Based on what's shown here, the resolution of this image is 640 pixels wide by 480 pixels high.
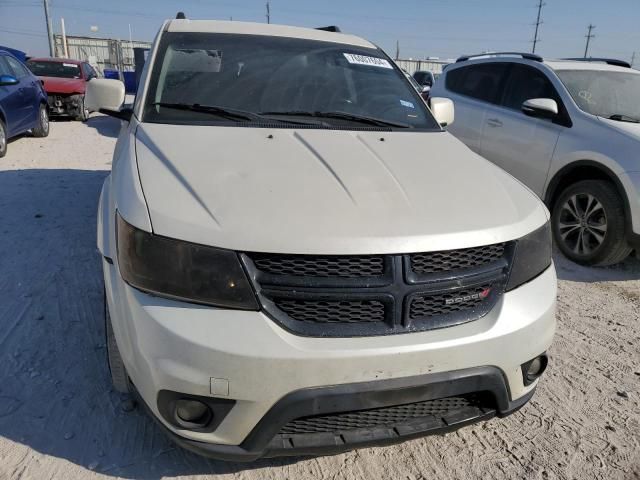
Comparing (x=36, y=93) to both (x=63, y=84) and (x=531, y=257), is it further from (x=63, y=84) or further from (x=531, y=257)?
(x=531, y=257)

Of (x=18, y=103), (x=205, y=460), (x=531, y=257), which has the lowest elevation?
(x=205, y=460)

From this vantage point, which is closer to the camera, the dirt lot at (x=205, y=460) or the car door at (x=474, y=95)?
the dirt lot at (x=205, y=460)

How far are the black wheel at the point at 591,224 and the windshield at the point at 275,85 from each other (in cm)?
208

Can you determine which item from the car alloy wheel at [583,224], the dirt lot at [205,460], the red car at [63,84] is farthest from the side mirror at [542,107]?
the red car at [63,84]

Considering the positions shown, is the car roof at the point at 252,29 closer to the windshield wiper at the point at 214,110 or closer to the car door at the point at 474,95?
the windshield wiper at the point at 214,110

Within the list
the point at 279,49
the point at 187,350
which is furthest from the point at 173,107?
the point at 187,350

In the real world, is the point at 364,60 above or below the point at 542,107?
above

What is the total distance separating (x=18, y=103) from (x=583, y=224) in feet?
28.1

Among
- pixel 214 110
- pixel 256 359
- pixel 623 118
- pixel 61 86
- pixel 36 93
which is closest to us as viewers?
pixel 256 359

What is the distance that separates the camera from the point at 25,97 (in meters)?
8.74

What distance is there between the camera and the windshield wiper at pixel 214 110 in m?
2.67

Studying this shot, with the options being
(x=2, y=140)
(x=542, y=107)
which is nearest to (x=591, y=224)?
(x=542, y=107)

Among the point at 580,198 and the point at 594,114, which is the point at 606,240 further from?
the point at 594,114

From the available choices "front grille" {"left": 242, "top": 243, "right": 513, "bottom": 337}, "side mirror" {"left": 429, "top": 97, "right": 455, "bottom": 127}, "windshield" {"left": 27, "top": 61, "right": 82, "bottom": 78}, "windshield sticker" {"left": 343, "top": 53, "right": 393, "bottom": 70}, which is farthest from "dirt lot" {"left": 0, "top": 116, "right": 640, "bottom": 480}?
"windshield" {"left": 27, "top": 61, "right": 82, "bottom": 78}
